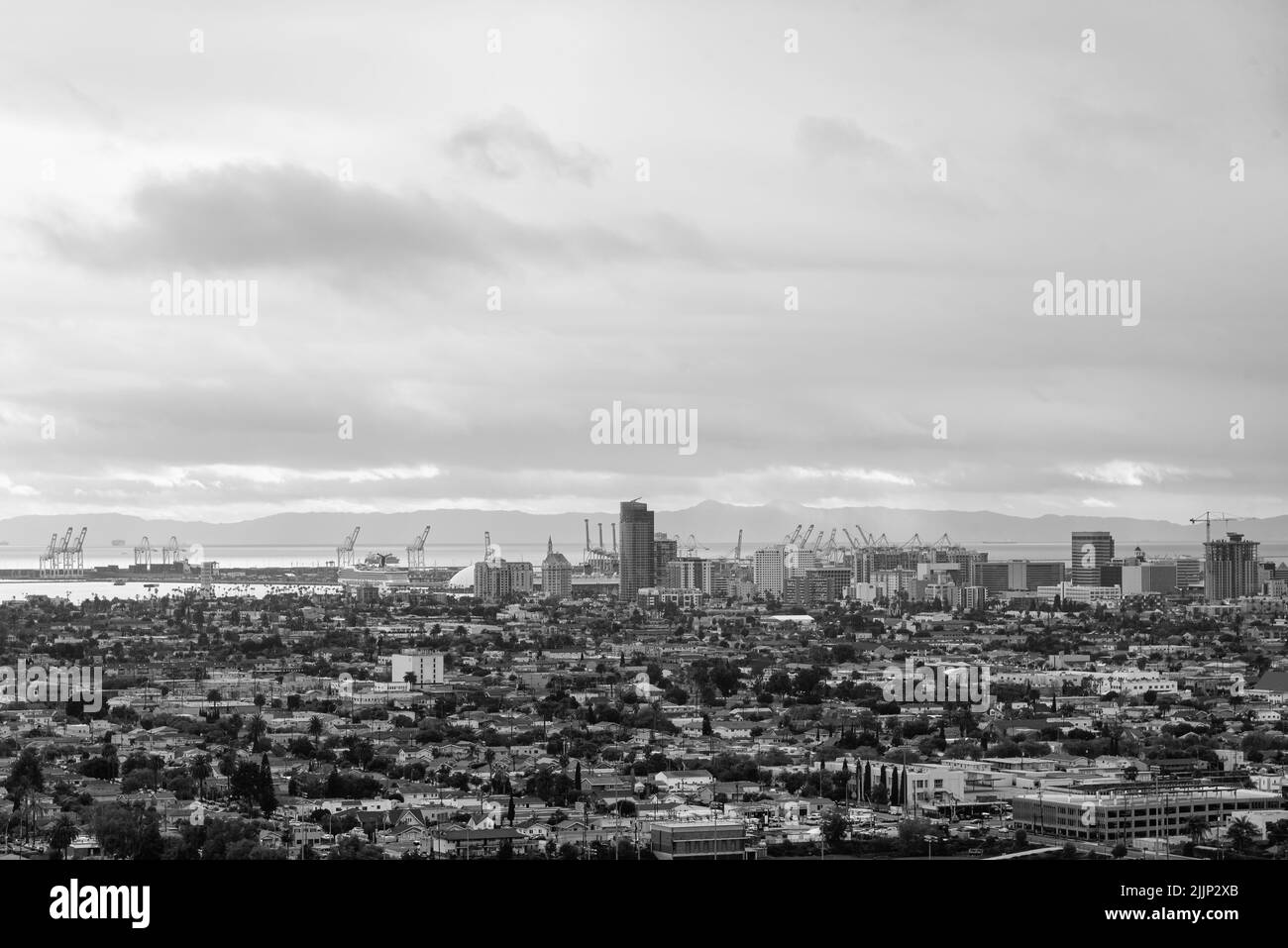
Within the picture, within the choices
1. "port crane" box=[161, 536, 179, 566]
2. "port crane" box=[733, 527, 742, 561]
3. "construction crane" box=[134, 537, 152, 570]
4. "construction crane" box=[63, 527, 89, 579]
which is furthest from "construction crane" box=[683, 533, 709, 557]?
"construction crane" box=[63, 527, 89, 579]

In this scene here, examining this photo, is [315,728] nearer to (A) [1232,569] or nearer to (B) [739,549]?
(A) [1232,569]

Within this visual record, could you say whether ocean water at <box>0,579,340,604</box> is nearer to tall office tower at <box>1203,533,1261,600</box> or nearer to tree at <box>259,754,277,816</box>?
tall office tower at <box>1203,533,1261,600</box>

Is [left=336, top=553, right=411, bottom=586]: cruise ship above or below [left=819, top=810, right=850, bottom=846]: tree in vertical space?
above

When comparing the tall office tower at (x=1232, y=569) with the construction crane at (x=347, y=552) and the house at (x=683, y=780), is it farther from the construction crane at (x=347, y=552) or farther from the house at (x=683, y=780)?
the house at (x=683, y=780)

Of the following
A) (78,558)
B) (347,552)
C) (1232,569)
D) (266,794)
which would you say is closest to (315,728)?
(266,794)

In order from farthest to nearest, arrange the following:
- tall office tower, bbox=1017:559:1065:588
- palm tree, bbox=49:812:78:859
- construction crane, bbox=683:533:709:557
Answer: construction crane, bbox=683:533:709:557 → tall office tower, bbox=1017:559:1065:588 → palm tree, bbox=49:812:78:859

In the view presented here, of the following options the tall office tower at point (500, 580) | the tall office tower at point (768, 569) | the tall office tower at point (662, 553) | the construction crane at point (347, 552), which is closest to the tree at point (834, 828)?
the tall office tower at point (500, 580)
